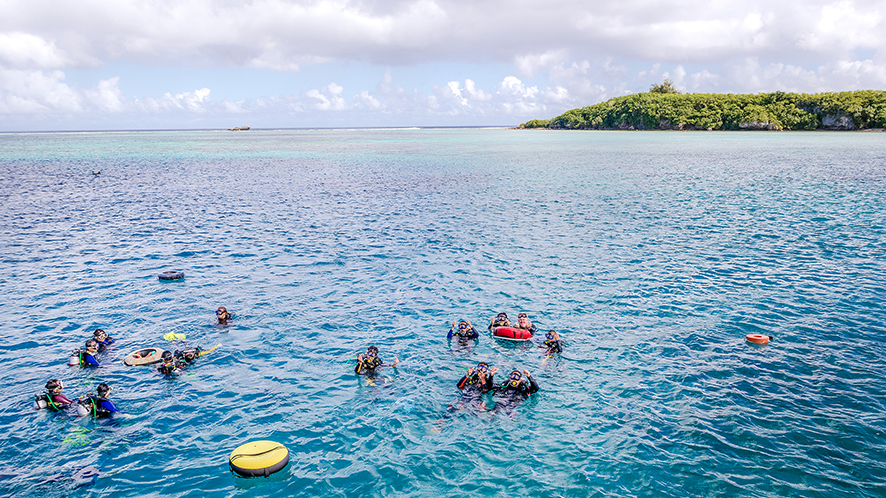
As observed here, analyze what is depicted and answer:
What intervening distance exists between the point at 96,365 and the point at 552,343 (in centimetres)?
1926

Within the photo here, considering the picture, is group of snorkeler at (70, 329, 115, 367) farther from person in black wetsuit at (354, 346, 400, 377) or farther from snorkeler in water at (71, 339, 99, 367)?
person in black wetsuit at (354, 346, 400, 377)

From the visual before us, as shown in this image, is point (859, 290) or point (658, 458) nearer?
point (658, 458)

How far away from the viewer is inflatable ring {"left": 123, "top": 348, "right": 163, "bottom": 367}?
823 inches

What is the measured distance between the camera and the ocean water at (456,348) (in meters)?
15.0

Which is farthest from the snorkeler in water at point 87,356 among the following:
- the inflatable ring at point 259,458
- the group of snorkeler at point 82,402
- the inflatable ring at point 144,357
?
the inflatable ring at point 259,458

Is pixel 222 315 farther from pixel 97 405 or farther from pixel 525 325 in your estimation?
pixel 525 325

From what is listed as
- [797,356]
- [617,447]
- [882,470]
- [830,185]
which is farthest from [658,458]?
[830,185]

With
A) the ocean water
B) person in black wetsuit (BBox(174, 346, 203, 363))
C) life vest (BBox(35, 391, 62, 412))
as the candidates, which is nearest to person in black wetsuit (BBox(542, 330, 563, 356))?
the ocean water

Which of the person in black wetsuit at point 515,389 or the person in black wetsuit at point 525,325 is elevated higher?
the person in black wetsuit at point 525,325

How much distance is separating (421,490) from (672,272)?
79.3 ft

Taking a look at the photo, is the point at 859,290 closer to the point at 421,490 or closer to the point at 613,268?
the point at 613,268

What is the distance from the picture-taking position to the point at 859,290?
91.9 feet

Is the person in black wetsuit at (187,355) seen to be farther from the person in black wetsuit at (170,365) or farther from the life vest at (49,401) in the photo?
the life vest at (49,401)

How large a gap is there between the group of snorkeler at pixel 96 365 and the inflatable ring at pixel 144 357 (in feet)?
0.83
